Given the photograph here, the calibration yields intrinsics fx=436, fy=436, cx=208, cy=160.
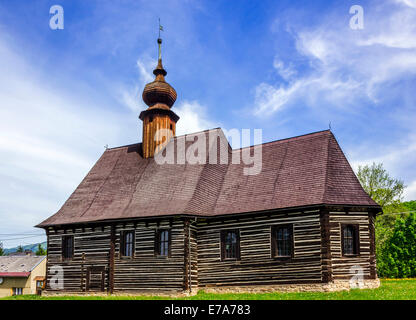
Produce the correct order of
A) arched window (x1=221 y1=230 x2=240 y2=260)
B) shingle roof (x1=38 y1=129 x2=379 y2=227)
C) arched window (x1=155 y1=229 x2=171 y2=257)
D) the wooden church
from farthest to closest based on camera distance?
1. arched window (x1=155 y1=229 x2=171 y2=257)
2. arched window (x1=221 y1=230 x2=240 y2=260)
3. shingle roof (x1=38 y1=129 x2=379 y2=227)
4. the wooden church

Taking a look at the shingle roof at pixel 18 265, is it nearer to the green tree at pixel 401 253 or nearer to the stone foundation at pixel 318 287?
the stone foundation at pixel 318 287

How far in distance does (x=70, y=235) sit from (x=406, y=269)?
88.2ft

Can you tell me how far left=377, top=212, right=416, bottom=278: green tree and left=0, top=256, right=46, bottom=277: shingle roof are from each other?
36231 millimetres

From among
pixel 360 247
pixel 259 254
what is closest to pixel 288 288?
pixel 259 254

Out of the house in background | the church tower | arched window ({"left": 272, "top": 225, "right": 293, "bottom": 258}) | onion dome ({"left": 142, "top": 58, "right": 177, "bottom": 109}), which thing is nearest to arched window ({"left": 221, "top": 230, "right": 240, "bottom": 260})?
arched window ({"left": 272, "top": 225, "right": 293, "bottom": 258})

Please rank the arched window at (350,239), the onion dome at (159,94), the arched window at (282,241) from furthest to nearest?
the onion dome at (159,94) < the arched window at (282,241) < the arched window at (350,239)

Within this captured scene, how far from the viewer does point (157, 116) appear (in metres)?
31.5

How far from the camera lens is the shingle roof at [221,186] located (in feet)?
75.7

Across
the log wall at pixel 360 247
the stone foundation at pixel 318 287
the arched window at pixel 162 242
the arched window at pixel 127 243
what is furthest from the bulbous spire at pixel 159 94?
the log wall at pixel 360 247

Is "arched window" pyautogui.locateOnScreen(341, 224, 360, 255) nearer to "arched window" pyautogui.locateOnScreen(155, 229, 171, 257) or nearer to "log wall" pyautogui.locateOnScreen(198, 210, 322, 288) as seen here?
"log wall" pyautogui.locateOnScreen(198, 210, 322, 288)

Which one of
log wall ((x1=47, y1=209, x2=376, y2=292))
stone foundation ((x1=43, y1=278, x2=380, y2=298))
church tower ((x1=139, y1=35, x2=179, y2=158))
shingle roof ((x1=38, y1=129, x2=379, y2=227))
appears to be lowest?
stone foundation ((x1=43, y1=278, x2=380, y2=298))

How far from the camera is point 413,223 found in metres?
37.4

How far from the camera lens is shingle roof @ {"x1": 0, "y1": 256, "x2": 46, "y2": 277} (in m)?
47.8

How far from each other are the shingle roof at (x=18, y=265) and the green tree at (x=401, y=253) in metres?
36.2
